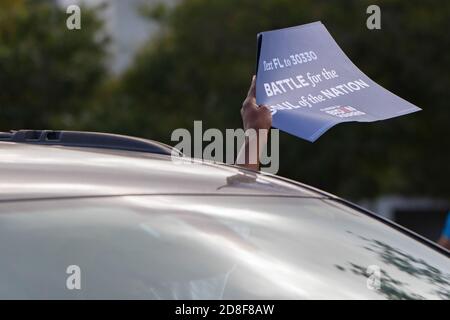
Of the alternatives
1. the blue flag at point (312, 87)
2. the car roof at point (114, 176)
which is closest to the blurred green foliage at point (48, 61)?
the blue flag at point (312, 87)

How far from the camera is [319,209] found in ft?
9.07

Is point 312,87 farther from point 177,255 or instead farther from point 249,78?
point 249,78

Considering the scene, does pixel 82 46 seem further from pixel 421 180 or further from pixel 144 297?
pixel 144 297

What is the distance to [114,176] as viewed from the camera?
2543 mm

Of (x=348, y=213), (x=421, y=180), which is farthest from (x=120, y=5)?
(x=348, y=213)

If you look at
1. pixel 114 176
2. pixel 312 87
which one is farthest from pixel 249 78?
pixel 114 176

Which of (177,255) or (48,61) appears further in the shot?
(48,61)

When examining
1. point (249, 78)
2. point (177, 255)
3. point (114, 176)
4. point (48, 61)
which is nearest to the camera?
point (177, 255)

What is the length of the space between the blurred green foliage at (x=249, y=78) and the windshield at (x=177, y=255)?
15.0 meters

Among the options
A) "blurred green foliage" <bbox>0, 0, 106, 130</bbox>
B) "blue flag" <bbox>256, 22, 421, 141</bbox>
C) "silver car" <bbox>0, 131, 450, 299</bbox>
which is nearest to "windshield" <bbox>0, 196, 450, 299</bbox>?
"silver car" <bbox>0, 131, 450, 299</bbox>

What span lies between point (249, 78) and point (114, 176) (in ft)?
52.5

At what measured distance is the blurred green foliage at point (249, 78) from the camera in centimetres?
1805

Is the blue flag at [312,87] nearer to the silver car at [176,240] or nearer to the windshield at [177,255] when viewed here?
the silver car at [176,240]

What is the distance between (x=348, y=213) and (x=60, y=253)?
897mm
